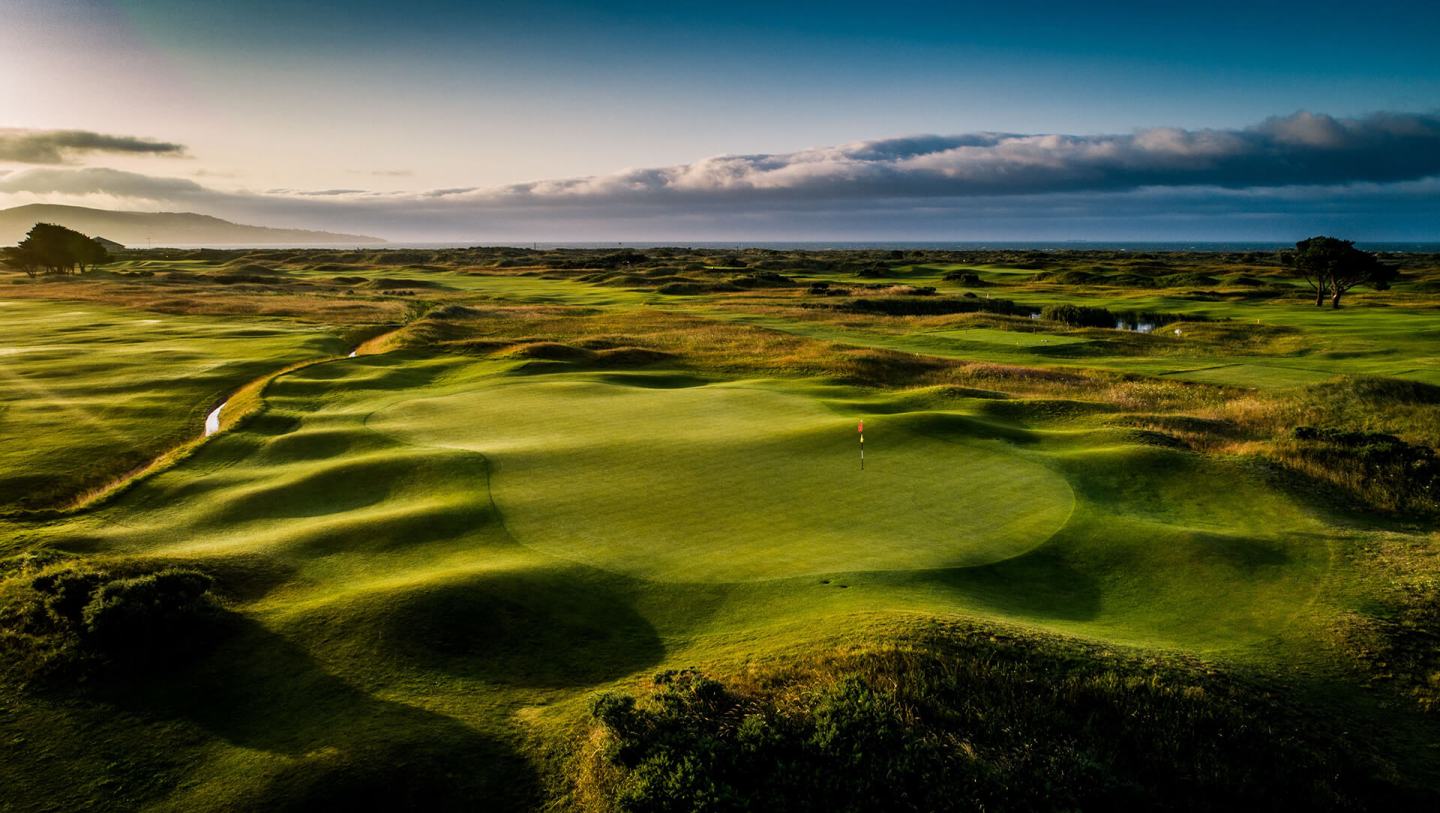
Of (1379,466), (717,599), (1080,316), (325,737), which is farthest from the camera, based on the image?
(1080,316)

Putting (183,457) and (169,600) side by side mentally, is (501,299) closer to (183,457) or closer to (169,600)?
(183,457)

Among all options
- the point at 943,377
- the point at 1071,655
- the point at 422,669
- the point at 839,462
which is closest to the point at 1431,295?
the point at 943,377

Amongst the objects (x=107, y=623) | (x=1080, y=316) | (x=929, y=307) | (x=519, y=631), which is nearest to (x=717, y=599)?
(x=519, y=631)

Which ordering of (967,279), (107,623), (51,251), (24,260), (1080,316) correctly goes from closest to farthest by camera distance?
(107,623), (1080,316), (967,279), (24,260), (51,251)

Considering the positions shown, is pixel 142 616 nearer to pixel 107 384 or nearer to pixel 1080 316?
pixel 107 384

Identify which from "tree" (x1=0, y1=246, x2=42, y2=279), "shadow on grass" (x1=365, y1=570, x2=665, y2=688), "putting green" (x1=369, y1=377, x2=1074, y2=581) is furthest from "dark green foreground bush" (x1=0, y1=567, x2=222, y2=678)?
"tree" (x1=0, y1=246, x2=42, y2=279)

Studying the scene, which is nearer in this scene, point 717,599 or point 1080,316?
point 717,599

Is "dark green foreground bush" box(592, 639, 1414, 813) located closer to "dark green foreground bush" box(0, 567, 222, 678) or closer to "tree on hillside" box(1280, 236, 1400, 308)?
"dark green foreground bush" box(0, 567, 222, 678)

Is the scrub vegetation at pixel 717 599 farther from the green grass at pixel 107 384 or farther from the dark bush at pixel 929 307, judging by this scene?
the dark bush at pixel 929 307

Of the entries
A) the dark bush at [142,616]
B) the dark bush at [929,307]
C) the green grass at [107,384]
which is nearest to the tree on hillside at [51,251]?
the green grass at [107,384]
